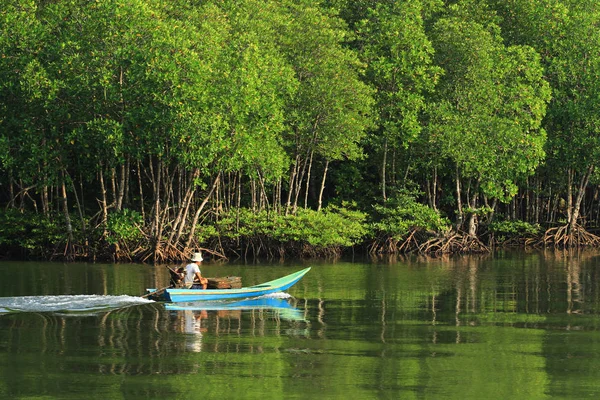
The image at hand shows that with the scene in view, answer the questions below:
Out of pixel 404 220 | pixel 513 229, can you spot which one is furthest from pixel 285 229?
pixel 513 229

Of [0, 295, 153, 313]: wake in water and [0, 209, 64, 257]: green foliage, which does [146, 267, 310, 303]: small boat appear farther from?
[0, 209, 64, 257]: green foliage

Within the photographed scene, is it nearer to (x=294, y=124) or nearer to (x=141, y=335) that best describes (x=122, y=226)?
(x=294, y=124)

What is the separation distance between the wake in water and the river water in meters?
0.06

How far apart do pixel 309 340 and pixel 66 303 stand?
6.26 m

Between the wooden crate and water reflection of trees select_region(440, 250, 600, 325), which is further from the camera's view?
the wooden crate

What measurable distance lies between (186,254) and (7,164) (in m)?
6.01

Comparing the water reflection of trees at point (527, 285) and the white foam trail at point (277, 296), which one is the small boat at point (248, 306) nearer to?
the white foam trail at point (277, 296)

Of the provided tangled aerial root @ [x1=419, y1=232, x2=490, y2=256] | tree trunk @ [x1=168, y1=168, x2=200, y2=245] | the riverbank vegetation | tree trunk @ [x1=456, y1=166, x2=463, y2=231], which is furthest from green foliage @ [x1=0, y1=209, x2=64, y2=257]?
tree trunk @ [x1=456, y1=166, x2=463, y2=231]

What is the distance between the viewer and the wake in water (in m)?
21.1

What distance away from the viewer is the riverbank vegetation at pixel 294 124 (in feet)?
107

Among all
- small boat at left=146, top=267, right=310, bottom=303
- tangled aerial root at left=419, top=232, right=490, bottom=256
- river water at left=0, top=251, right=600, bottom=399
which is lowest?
river water at left=0, top=251, right=600, bottom=399

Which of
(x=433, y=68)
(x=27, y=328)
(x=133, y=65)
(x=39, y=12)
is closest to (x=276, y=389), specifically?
(x=27, y=328)

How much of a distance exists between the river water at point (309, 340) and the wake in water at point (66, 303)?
0.06m

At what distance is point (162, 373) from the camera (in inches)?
574
